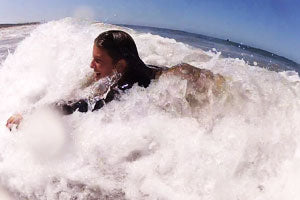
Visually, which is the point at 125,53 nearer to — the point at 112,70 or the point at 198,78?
the point at 112,70

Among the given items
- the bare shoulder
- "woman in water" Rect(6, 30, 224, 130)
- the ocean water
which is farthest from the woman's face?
the bare shoulder

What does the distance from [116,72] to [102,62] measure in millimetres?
141

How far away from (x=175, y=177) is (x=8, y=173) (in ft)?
4.05

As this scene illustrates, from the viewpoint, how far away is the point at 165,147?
2984mm

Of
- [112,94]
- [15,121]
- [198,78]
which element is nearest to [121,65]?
[112,94]

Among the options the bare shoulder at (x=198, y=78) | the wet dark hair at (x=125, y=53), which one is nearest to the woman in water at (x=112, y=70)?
the wet dark hair at (x=125, y=53)

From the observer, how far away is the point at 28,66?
480 centimetres

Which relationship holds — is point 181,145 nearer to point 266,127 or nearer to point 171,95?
point 171,95

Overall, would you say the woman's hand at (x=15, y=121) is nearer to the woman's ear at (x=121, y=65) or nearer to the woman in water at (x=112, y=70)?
the woman in water at (x=112, y=70)

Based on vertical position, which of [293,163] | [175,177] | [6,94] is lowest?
[6,94]

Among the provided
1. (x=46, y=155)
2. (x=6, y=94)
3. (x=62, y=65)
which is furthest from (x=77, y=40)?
(x=46, y=155)

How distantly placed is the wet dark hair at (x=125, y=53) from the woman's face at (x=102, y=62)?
0.10 ft

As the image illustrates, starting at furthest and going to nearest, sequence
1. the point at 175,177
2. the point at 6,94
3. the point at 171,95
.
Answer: the point at 6,94, the point at 171,95, the point at 175,177

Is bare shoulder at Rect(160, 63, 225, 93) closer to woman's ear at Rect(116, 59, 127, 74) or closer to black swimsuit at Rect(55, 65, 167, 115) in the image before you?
black swimsuit at Rect(55, 65, 167, 115)
